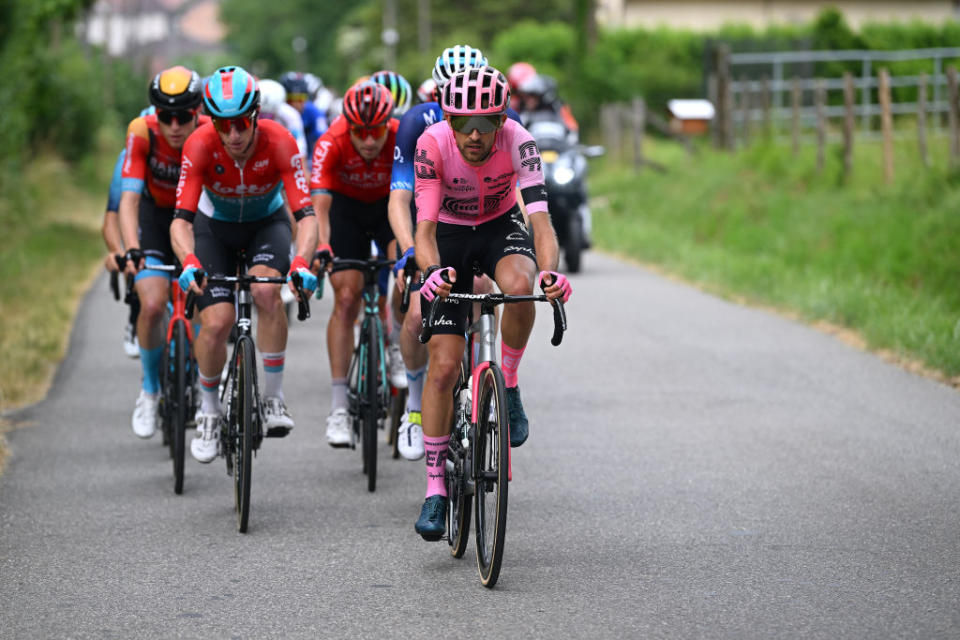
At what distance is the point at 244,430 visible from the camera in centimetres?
707

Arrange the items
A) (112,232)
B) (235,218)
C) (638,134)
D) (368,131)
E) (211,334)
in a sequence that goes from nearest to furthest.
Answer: (211,334) < (235,218) < (368,131) < (112,232) < (638,134)

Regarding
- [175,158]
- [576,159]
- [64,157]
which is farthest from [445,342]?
[64,157]

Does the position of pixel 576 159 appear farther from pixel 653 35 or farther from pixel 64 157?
pixel 653 35

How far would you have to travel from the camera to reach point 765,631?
530 cm

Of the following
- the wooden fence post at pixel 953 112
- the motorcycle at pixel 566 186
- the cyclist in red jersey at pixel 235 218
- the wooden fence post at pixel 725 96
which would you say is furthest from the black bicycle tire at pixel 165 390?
the wooden fence post at pixel 725 96

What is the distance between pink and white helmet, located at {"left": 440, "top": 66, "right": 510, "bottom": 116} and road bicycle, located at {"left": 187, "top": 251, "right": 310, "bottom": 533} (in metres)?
1.32

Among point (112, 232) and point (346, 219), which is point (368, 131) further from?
point (112, 232)

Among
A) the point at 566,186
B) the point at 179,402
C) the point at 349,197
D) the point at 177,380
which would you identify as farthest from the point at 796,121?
the point at 179,402

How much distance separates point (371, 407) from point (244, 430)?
1.08 meters

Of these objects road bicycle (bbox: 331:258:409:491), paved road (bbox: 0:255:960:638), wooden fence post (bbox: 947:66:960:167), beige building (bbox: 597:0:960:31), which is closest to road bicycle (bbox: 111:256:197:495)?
paved road (bbox: 0:255:960:638)

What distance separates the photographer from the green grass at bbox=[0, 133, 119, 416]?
12.1 metres

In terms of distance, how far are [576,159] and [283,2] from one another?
112473mm

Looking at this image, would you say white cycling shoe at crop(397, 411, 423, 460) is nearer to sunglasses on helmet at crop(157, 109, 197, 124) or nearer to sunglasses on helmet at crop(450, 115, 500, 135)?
sunglasses on helmet at crop(450, 115, 500, 135)

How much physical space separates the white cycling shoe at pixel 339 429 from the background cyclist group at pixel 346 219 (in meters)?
0.01
